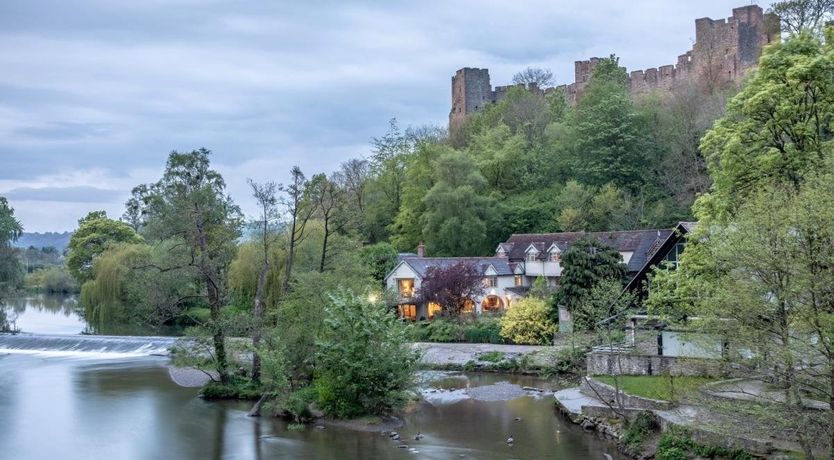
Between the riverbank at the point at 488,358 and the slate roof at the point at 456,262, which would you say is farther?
the slate roof at the point at 456,262

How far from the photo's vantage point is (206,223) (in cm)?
3291

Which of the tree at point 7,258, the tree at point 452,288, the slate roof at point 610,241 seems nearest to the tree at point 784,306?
the slate roof at point 610,241

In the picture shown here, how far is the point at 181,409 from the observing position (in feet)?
90.0

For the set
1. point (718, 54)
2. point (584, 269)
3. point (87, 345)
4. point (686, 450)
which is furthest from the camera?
point (718, 54)

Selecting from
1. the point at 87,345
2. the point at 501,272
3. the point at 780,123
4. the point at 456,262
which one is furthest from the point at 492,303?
the point at 780,123

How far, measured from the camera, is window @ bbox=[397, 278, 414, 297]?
46.7 meters

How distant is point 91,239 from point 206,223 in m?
37.3

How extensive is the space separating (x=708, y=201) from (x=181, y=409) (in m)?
19.5

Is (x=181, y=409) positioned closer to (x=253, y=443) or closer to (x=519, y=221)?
(x=253, y=443)

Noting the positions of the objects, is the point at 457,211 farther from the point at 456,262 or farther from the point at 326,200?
the point at 326,200

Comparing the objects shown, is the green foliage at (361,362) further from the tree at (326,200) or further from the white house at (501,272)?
the white house at (501,272)

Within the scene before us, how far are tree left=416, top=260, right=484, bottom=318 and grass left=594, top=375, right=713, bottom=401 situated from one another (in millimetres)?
16863

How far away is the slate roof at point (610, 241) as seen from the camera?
41344 millimetres

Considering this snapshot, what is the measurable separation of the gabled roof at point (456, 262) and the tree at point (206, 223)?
482 inches
